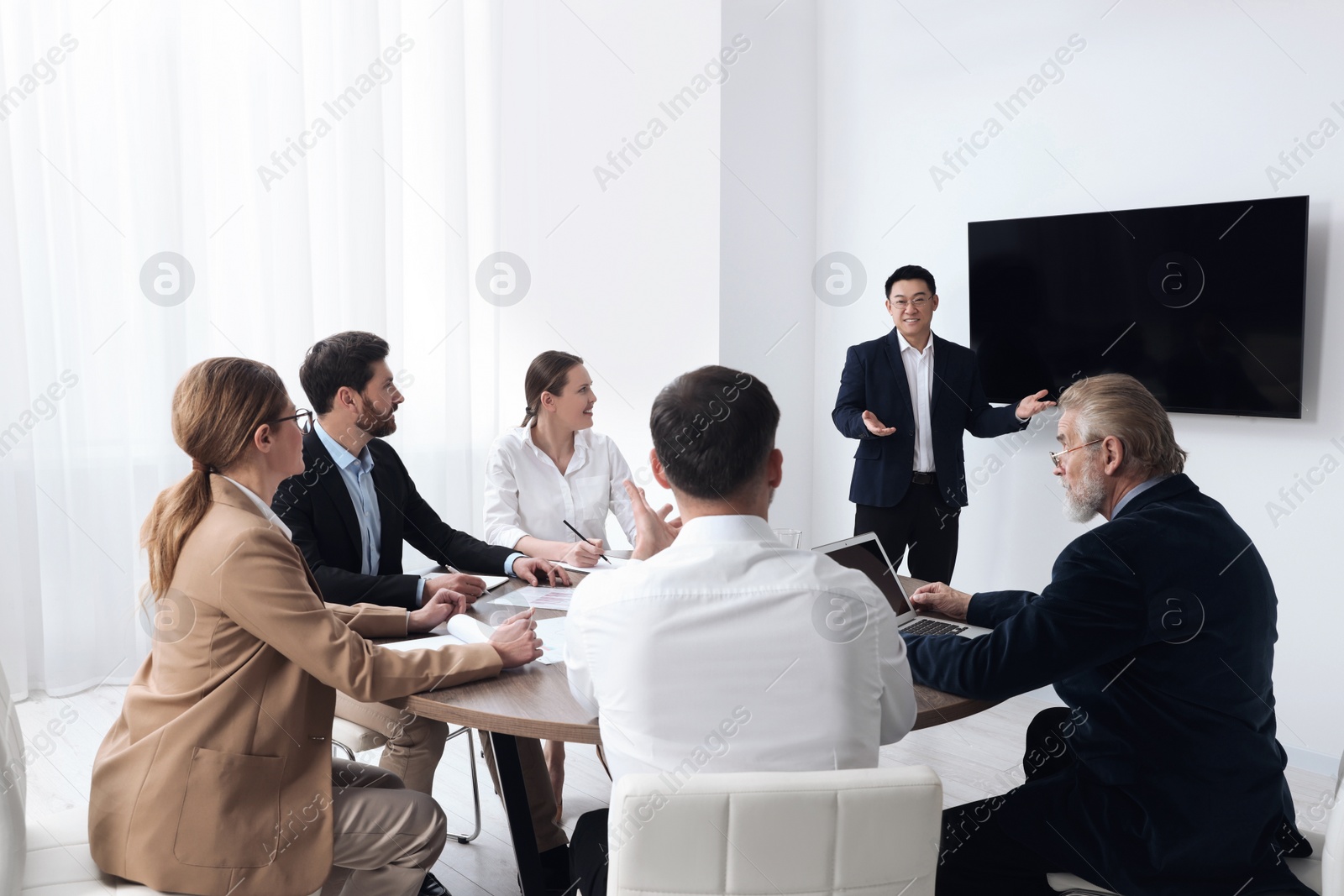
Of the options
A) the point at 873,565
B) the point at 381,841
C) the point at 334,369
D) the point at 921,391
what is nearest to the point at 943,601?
the point at 873,565

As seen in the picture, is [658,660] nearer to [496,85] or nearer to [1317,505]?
[1317,505]

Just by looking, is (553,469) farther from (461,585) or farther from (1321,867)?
(1321,867)

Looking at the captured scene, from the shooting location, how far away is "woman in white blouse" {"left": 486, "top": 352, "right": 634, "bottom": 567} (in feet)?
10.3

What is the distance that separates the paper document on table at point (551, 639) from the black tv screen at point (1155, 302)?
8.27 ft

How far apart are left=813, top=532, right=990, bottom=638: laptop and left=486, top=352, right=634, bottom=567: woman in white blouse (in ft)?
3.91

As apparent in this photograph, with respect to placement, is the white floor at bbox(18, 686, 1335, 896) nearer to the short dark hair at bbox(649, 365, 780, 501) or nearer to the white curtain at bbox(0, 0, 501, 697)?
the white curtain at bbox(0, 0, 501, 697)

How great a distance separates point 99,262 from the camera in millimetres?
3932

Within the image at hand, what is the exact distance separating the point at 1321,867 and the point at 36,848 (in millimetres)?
2160

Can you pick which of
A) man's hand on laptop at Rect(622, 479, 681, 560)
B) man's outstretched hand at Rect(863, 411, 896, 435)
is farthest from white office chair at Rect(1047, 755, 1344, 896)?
man's outstretched hand at Rect(863, 411, 896, 435)

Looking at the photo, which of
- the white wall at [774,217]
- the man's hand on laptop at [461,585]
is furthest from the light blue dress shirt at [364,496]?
the white wall at [774,217]

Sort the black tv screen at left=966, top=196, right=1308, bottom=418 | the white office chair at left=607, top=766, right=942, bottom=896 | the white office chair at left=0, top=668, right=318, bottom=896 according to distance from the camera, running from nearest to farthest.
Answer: the white office chair at left=607, top=766, right=942, bottom=896 < the white office chair at left=0, top=668, right=318, bottom=896 < the black tv screen at left=966, top=196, right=1308, bottom=418

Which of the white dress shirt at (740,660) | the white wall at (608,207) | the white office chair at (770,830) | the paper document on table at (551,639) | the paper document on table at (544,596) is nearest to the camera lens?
the white office chair at (770,830)

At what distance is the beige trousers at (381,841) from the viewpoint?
1.87 metres

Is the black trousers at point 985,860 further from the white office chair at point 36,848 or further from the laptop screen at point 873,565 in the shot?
the white office chair at point 36,848
